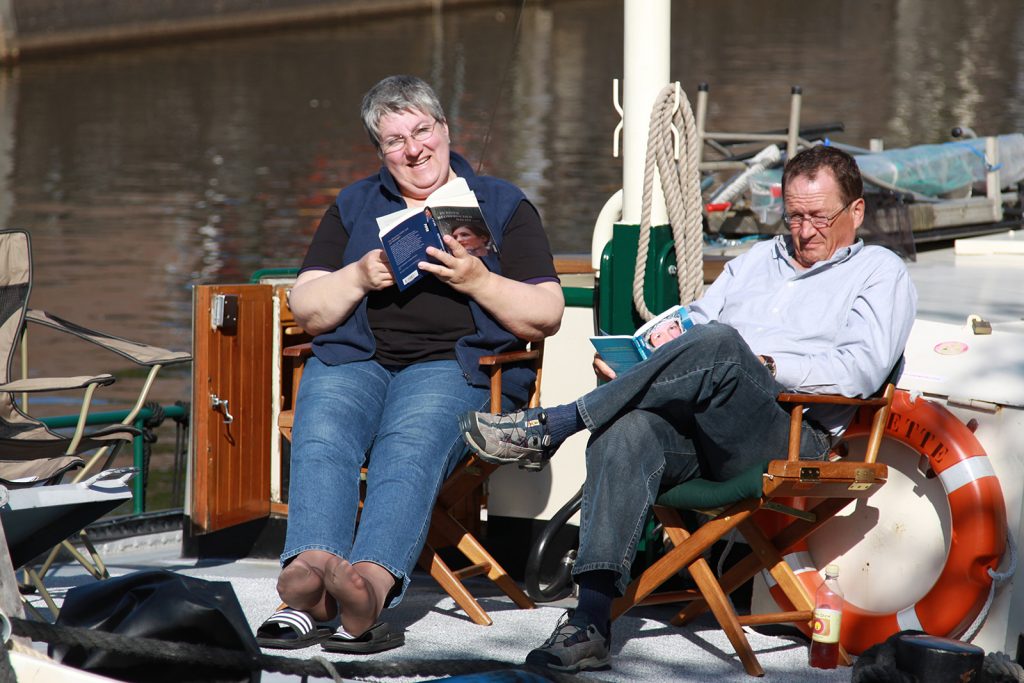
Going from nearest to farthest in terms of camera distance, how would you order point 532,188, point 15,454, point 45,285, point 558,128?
1. point 15,454
2. point 45,285
3. point 532,188
4. point 558,128

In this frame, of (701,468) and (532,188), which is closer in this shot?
(701,468)

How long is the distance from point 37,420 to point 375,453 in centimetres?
137

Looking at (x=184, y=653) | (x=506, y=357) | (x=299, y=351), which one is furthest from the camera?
(x=299, y=351)

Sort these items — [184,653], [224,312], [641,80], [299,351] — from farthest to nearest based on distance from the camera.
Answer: [224,312] < [641,80] < [299,351] < [184,653]

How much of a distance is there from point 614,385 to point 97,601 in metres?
1.44

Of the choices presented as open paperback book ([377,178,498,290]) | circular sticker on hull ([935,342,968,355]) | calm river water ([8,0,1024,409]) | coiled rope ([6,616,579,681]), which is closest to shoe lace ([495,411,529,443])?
open paperback book ([377,178,498,290])

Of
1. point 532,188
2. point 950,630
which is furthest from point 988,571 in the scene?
point 532,188

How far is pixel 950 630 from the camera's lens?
3.58m

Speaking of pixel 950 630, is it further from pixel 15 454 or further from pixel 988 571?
pixel 15 454

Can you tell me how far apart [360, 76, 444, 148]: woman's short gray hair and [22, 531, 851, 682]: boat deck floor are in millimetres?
1369

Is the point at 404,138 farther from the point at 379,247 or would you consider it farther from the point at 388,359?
the point at 388,359

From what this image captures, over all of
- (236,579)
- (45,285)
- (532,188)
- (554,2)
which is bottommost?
(236,579)

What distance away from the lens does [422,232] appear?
A: 12.6 ft

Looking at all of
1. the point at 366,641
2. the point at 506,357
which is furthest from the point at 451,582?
the point at 506,357
